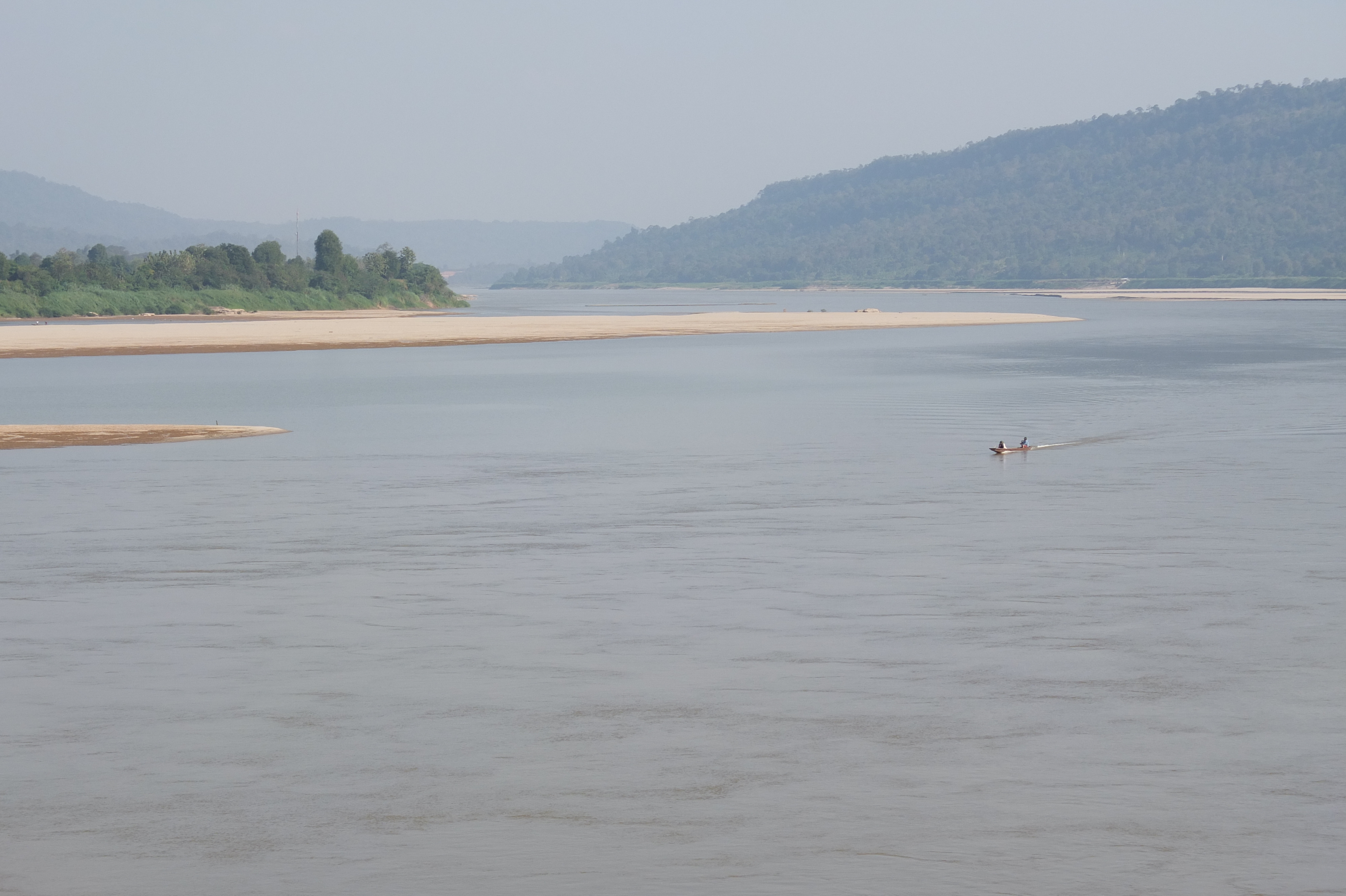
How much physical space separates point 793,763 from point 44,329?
103 m

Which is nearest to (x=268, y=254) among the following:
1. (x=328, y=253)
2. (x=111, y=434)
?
(x=328, y=253)

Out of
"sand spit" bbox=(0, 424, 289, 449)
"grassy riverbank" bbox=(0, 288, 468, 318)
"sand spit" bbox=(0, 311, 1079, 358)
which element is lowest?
"sand spit" bbox=(0, 424, 289, 449)

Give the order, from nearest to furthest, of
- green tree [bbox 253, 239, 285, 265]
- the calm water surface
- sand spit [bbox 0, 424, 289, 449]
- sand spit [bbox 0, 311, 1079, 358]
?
the calm water surface → sand spit [bbox 0, 424, 289, 449] → sand spit [bbox 0, 311, 1079, 358] → green tree [bbox 253, 239, 285, 265]

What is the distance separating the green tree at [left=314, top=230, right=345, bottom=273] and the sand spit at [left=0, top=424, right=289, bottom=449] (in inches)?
5326

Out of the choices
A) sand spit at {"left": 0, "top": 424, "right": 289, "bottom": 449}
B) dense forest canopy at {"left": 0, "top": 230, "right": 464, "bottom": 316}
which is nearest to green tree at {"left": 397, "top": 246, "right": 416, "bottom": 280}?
dense forest canopy at {"left": 0, "top": 230, "right": 464, "bottom": 316}

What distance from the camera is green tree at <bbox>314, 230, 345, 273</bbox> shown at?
17688 cm

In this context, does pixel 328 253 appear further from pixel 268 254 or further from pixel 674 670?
pixel 674 670

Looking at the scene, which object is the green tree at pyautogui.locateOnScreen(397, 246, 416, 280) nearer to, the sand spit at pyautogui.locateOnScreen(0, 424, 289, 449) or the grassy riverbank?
the grassy riverbank

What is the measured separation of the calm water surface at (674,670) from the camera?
38.0ft

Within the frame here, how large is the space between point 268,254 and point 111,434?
13367cm

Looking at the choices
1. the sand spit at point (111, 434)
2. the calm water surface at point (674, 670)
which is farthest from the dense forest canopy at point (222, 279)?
the calm water surface at point (674, 670)

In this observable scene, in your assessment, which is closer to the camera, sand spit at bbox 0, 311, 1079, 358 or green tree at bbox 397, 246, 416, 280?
sand spit at bbox 0, 311, 1079, 358

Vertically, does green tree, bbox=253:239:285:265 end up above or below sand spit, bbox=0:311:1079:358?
above

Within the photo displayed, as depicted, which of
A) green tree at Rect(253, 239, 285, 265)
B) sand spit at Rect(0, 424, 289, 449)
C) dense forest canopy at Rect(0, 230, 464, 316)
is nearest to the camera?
sand spit at Rect(0, 424, 289, 449)
